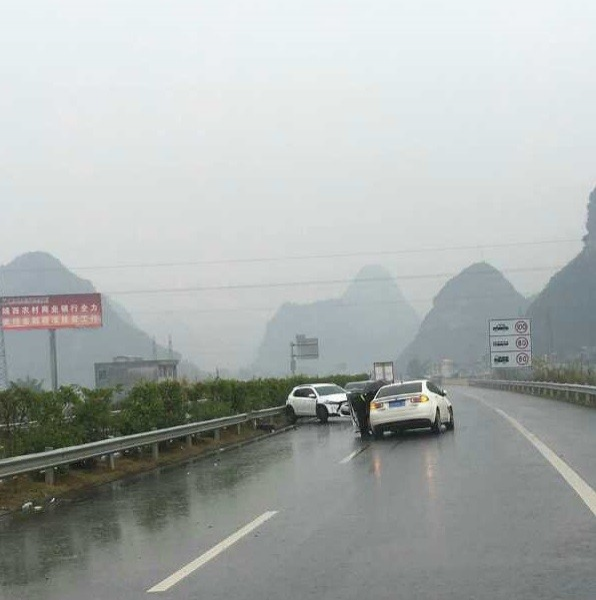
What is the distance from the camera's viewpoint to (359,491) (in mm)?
13031

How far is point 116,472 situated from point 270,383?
19834mm

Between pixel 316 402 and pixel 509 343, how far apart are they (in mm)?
24916

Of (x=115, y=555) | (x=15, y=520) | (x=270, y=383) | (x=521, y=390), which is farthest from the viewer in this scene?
(x=521, y=390)

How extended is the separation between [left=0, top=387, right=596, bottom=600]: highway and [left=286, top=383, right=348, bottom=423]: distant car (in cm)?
1653

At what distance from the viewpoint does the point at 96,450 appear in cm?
1692

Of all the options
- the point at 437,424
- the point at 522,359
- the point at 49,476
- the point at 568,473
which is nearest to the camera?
the point at 568,473

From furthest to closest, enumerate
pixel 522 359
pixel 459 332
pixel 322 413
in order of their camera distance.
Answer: pixel 459 332
pixel 522 359
pixel 322 413

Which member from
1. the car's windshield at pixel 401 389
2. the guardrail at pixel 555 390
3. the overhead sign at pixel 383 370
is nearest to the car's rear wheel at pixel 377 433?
the car's windshield at pixel 401 389

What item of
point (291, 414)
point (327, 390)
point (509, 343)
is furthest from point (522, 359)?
point (291, 414)

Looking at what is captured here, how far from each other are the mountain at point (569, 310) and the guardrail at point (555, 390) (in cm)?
3750

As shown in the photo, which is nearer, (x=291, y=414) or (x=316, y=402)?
(x=316, y=402)

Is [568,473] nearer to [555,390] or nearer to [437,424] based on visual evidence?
[437,424]

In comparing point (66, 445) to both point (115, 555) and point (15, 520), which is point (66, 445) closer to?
point (15, 520)

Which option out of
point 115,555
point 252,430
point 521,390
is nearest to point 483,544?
point 115,555
